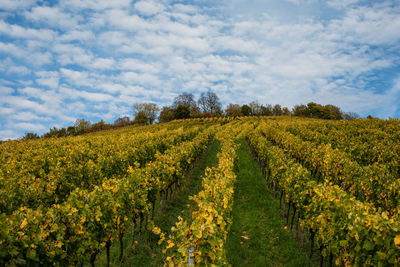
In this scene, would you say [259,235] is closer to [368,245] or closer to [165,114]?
[368,245]

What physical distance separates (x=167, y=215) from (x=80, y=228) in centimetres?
555

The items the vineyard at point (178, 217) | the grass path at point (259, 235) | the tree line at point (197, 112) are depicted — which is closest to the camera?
the vineyard at point (178, 217)

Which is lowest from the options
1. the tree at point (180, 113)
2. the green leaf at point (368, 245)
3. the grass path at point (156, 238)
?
the grass path at point (156, 238)

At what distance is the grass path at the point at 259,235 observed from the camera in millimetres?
6762

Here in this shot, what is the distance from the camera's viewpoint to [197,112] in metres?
100

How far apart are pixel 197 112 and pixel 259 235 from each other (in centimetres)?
9344

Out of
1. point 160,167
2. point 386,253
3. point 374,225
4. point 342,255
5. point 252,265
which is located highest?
point 160,167

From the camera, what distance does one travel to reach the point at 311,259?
22.2ft

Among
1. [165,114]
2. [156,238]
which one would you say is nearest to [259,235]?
[156,238]

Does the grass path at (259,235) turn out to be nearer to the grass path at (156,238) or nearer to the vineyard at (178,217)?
the vineyard at (178,217)

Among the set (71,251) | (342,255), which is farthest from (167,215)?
(342,255)

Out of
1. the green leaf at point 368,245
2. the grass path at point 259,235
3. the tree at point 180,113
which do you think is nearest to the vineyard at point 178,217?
the green leaf at point 368,245

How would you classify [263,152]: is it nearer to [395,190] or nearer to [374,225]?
[395,190]

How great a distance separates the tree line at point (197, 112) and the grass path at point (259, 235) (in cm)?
7930
